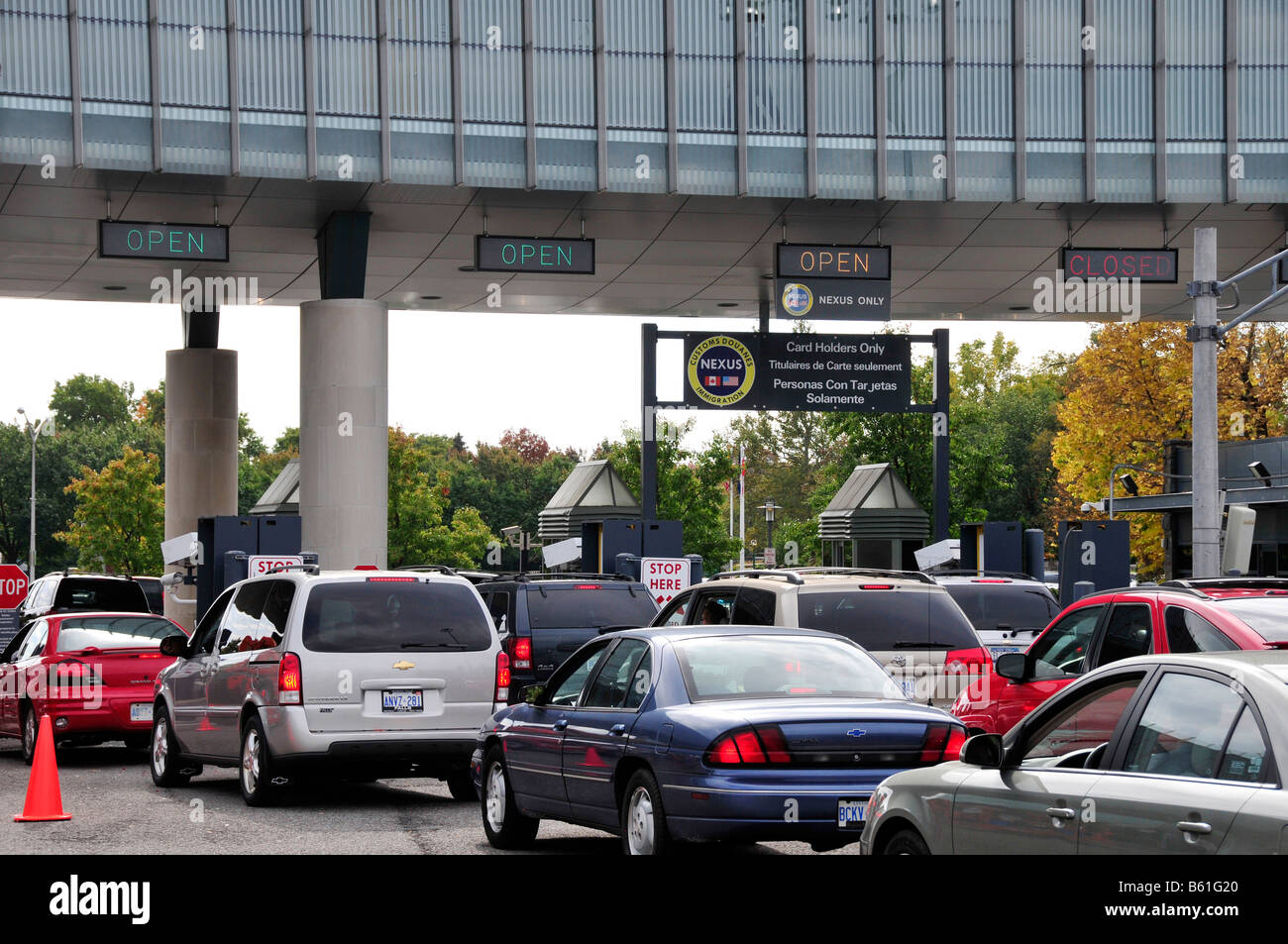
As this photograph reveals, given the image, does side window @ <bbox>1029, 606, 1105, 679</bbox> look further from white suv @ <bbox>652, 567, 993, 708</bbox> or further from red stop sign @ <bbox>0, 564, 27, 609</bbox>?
red stop sign @ <bbox>0, 564, 27, 609</bbox>

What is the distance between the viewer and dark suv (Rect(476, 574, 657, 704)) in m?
18.1

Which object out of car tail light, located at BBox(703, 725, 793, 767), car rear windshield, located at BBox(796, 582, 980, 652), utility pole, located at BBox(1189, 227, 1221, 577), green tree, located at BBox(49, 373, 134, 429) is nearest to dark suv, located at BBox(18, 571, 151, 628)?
utility pole, located at BBox(1189, 227, 1221, 577)

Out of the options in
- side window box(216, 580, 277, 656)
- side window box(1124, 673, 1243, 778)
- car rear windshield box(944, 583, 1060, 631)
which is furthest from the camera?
car rear windshield box(944, 583, 1060, 631)

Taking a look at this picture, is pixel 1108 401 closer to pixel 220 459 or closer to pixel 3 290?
pixel 220 459

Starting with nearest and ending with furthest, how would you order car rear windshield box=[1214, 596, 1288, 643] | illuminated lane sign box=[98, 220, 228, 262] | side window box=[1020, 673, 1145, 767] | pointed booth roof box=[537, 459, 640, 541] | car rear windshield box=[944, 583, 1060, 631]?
side window box=[1020, 673, 1145, 767], car rear windshield box=[1214, 596, 1288, 643], car rear windshield box=[944, 583, 1060, 631], illuminated lane sign box=[98, 220, 228, 262], pointed booth roof box=[537, 459, 640, 541]

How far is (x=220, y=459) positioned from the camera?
37062 mm

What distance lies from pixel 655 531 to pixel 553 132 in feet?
20.1

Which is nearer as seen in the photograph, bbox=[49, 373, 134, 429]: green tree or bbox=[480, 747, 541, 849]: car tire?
bbox=[480, 747, 541, 849]: car tire

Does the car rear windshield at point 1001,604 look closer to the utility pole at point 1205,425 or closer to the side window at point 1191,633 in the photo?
the utility pole at point 1205,425

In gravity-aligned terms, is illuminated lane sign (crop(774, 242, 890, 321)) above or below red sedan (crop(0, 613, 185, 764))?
above

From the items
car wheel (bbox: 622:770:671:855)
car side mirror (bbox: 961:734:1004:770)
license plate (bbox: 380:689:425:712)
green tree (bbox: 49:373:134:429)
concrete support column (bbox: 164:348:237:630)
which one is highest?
green tree (bbox: 49:373:134:429)

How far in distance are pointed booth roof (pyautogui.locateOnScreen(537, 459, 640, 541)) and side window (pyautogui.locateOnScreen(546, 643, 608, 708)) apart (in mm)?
22742

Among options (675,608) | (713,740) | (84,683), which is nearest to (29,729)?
(84,683)

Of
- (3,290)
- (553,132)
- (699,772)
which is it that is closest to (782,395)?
(553,132)
